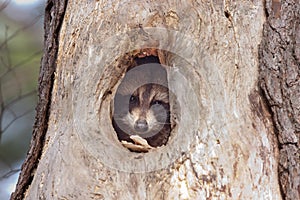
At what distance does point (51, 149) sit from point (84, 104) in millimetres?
165

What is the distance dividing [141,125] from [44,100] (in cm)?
42

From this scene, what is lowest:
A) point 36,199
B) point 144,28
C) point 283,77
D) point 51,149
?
point 36,199

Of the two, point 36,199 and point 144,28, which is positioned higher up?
point 144,28

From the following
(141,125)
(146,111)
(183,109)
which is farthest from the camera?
(146,111)

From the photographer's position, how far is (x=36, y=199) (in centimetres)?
186

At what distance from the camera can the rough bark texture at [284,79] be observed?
5.88ft

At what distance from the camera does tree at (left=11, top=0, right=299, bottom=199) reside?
1746 mm

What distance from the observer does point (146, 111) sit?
2480mm

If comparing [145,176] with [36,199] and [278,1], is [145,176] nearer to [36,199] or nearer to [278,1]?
[36,199]

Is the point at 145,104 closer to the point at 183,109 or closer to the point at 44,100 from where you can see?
the point at 44,100

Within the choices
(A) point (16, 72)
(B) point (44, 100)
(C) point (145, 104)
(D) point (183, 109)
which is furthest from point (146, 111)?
(A) point (16, 72)

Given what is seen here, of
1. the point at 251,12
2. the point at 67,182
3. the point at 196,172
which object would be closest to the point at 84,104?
the point at 67,182

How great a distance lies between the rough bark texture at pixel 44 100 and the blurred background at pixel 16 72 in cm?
85

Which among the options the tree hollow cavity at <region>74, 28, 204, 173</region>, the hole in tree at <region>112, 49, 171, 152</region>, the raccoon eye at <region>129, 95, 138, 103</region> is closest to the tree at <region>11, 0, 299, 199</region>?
the tree hollow cavity at <region>74, 28, 204, 173</region>
